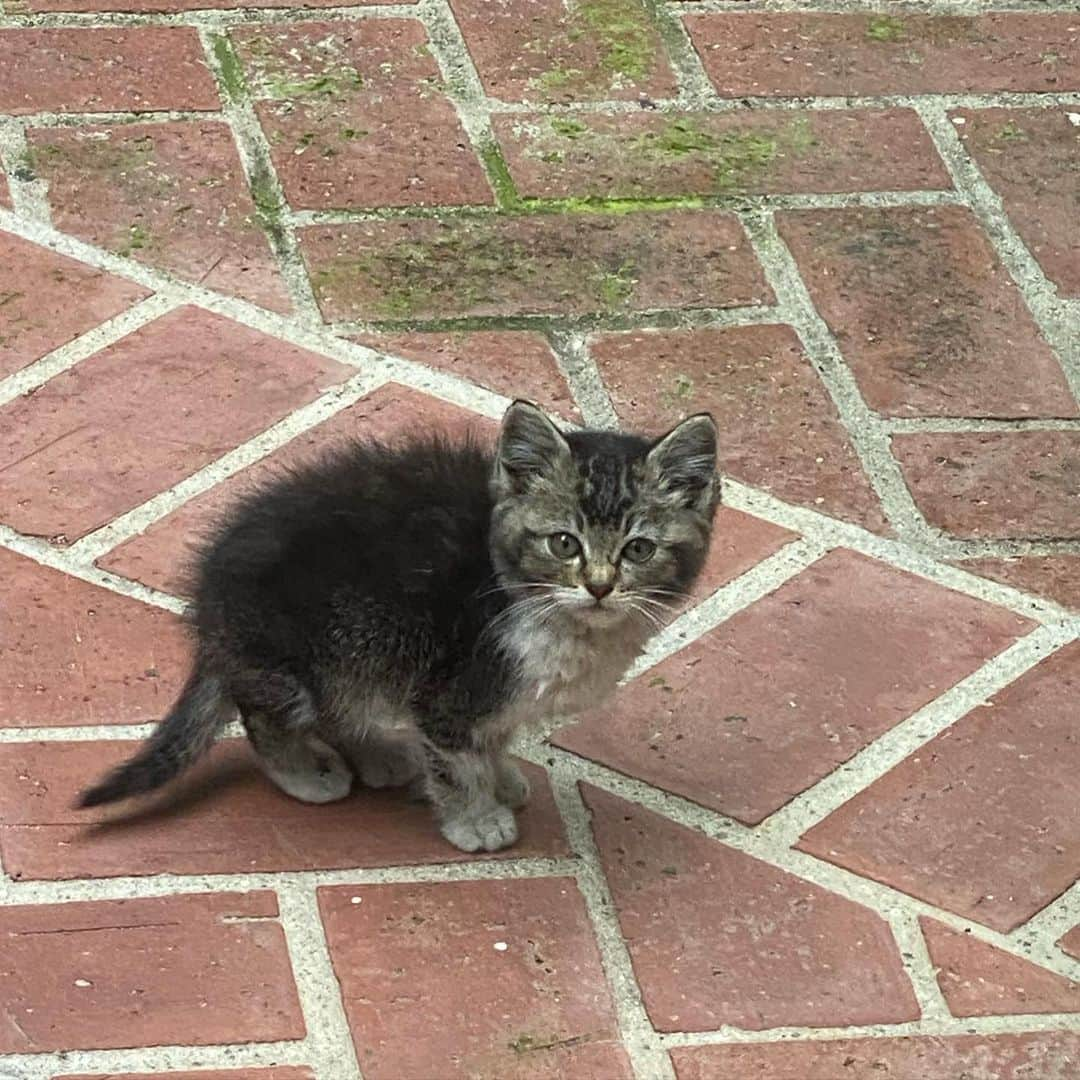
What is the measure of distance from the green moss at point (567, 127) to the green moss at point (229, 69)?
63 cm

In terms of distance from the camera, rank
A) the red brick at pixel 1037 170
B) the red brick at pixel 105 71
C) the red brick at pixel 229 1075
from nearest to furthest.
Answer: the red brick at pixel 229 1075 < the red brick at pixel 1037 170 < the red brick at pixel 105 71

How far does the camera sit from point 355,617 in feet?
10.2

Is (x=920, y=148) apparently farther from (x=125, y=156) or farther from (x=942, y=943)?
(x=942, y=943)

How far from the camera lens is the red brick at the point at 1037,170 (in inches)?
175

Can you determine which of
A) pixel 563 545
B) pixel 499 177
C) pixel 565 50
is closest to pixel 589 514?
pixel 563 545

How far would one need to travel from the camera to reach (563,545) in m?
3.10

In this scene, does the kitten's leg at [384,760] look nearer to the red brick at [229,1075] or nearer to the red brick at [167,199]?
the red brick at [229,1075]

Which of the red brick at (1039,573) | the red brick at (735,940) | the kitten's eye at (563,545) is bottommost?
the red brick at (1039,573)

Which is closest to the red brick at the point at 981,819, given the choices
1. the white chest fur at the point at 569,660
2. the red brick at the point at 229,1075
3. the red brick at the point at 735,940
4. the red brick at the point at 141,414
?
the red brick at the point at 735,940

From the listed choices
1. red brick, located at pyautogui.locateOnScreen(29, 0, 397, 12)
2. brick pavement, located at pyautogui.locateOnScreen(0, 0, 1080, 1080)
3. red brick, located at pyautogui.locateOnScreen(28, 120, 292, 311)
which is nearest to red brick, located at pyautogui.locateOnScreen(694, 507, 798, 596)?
brick pavement, located at pyautogui.locateOnScreen(0, 0, 1080, 1080)

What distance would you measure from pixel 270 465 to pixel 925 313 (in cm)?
128

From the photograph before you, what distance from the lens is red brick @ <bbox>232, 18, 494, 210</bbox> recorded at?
4.46 metres

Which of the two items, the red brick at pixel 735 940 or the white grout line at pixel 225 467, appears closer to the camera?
the red brick at pixel 735 940

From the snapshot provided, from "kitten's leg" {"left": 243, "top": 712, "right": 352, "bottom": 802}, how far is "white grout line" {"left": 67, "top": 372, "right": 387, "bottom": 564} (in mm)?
539
